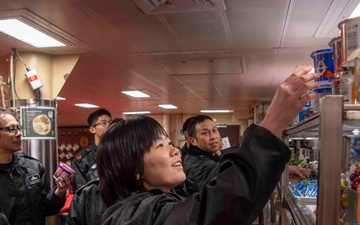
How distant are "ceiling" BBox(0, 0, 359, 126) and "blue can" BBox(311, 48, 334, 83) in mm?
1119

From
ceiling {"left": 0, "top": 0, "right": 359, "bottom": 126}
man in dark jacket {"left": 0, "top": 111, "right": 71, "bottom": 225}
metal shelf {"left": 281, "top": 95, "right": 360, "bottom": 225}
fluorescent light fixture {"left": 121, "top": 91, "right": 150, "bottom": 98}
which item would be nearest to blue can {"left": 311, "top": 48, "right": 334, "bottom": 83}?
metal shelf {"left": 281, "top": 95, "right": 360, "bottom": 225}

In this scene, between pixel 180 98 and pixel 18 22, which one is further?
pixel 180 98

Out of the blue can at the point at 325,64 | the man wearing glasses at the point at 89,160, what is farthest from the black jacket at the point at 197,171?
the blue can at the point at 325,64

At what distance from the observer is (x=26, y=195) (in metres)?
2.40

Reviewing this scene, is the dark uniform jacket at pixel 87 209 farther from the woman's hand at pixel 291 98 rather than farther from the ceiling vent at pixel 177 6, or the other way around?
the ceiling vent at pixel 177 6

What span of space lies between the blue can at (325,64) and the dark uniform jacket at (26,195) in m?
2.02

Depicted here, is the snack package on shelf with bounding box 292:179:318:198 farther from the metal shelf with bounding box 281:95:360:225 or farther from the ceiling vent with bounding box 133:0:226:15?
the ceiling vent with bounding box 133:0:226:15

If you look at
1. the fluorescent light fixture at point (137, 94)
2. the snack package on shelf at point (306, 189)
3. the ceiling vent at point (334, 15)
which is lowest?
the snack package on shelf at point (306, 189)

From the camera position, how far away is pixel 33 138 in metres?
3.19

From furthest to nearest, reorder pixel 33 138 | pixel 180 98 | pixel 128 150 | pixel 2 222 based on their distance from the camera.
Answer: pixel 180 98, pixel 33 138, pixel 2 222, pixel 128 150

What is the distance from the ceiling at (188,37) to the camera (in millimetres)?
2312

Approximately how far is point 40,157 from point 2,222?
1611 millimetres

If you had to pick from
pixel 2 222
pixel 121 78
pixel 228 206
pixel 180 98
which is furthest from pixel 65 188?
pixel 180 98

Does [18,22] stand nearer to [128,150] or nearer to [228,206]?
[128,150]
